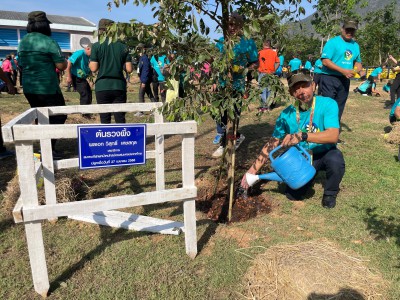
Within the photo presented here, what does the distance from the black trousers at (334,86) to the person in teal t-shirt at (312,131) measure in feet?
6.33

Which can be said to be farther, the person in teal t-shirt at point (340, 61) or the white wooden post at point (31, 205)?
the person in teal t-shirt at point (340, 61)

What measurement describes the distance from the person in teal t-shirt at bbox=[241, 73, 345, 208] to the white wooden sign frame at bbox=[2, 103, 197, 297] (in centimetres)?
114

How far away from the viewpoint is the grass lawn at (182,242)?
2463 mm

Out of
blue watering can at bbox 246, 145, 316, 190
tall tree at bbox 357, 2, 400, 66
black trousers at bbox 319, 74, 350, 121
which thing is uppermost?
tall tree at bbox 357, 2, 400, 66

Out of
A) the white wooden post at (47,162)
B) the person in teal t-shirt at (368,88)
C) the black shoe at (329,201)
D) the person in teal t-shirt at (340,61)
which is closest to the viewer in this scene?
the white wooden post at (47,162)

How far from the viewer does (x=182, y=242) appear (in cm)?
300

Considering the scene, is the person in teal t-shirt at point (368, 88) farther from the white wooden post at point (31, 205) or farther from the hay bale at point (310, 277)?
the white wooden post at point (31, 205)

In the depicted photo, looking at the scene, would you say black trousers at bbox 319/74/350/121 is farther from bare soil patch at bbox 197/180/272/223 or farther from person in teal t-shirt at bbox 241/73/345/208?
bare soil patch at bbox 197/180/272/223

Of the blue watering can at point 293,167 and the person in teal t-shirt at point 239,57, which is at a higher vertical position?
the person in teal t-shirt at point 239,57

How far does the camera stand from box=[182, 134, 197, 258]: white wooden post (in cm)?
248

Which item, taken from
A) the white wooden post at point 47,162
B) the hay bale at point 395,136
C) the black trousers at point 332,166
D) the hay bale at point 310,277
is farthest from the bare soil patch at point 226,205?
the hay bale at point 395,136

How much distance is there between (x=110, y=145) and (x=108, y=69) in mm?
2872

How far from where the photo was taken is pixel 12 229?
3.21 meters

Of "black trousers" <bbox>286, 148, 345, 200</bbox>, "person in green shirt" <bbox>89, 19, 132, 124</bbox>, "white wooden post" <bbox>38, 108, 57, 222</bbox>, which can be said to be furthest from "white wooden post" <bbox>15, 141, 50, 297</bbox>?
"black trousers" <bbox>286, 148, 345, 200</bbox>
